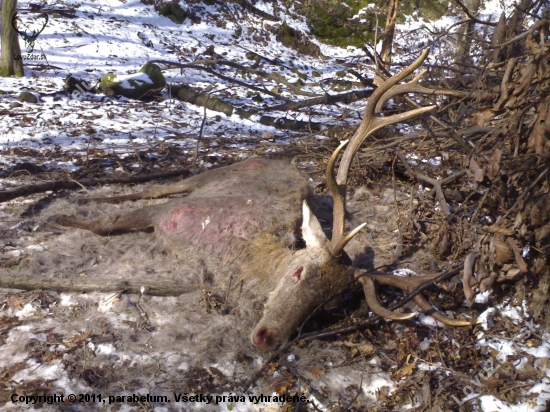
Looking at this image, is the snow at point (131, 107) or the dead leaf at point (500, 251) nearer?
the dead leaf at point (500, 251)

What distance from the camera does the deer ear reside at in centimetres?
408

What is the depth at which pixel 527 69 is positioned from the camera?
10.2 ft

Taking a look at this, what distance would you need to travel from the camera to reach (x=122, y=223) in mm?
4742

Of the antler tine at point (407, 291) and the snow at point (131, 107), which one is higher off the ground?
the snow at point (131, 107)

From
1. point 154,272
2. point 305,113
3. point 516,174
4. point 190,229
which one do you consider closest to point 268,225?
point 190,229

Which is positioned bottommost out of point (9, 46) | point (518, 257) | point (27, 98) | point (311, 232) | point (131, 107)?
point (311, 232)

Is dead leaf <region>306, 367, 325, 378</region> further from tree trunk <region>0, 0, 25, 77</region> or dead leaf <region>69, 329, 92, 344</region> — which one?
tree trunk <region>0, 0, 25, 77</region>

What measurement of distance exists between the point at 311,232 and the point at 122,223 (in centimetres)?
179

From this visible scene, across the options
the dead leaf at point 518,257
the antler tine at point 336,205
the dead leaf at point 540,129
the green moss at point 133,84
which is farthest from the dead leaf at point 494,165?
the green moss at point 133,84

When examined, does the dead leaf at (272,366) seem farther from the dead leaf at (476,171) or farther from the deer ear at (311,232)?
the dead leaf at (476,171)

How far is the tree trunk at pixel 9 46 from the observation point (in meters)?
9.36

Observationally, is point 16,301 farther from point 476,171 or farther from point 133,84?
point 133,84

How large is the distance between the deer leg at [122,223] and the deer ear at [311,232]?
141 cm

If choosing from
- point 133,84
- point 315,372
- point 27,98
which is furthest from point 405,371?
point 133,84
